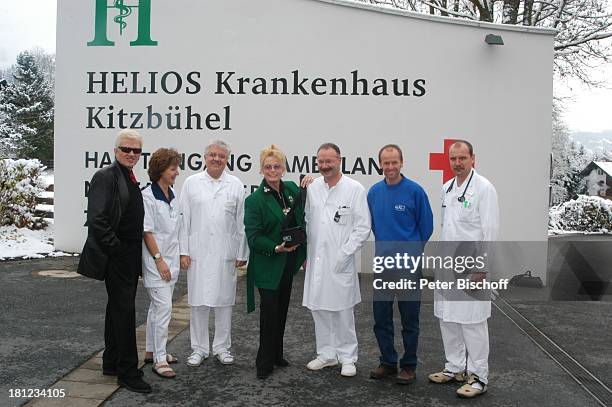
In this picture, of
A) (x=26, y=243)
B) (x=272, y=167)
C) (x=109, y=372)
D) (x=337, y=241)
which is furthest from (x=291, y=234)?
(x=26, y=243)

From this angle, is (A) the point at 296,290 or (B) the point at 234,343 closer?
(B) the point at 234,343

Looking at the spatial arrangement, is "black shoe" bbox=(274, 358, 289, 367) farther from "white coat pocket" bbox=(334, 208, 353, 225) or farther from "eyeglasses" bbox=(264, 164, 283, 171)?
"eyeglasses" bbox=(264, 164, 283, 171)

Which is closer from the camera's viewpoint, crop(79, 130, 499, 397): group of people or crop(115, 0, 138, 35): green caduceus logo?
crop(79, 130, 499, 397): group of people

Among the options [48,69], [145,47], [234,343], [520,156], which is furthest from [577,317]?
[48,69]

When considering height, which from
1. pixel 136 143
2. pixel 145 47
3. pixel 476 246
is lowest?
pixel 476 246

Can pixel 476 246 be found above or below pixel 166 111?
below

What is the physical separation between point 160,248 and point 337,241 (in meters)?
1.29

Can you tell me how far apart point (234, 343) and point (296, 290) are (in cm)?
246

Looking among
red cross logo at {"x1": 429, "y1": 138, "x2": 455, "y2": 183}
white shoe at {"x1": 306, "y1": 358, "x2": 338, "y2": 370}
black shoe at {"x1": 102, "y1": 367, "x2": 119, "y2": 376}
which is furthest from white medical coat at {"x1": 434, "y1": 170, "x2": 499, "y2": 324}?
red cross logo at {"x1": 429, "y1": 138, "x2": 455, "y2": 183}

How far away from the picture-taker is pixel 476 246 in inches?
160

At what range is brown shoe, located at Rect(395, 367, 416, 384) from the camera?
4211 millimetres

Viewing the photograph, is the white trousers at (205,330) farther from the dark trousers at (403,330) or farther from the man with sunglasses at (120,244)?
the dark trousers at (403,330)

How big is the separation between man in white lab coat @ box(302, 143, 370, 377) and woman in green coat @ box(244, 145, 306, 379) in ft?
0.50

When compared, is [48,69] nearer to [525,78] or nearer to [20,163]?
[20,163]
